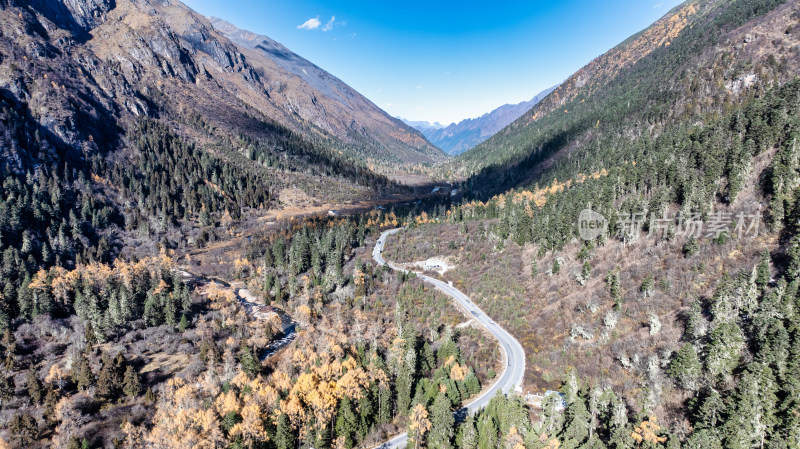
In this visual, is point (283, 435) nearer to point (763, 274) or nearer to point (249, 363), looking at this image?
point (249, 363)

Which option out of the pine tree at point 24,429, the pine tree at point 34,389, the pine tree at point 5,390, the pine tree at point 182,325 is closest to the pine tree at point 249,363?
the pine tree at point 182,325

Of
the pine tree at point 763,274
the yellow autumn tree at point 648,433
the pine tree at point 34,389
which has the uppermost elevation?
the pine tree at point 763,274

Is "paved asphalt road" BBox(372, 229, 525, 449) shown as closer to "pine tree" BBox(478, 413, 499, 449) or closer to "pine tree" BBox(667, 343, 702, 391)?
"pine tree" BBox(478, 413, 499, 449)

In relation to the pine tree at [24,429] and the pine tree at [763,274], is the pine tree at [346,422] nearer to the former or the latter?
the pine tree at [24,429]

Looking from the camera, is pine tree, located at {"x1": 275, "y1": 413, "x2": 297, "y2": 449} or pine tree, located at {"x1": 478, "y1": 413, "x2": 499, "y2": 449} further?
pine tree, located at {"x1": 275, "y1": 413, "x2": 297, "y2": 449}

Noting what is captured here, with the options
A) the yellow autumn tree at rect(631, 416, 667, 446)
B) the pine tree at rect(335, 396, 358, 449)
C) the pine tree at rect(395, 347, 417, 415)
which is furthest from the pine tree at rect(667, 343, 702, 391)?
the pine tree at rect(335, 396, 358, 449)

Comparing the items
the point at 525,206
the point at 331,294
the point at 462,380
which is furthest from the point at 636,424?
the point at 525,206

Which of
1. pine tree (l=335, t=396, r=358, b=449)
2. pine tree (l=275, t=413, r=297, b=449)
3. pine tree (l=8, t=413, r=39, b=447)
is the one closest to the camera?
pine tree (l=275, t=413, r=297, b=449)
